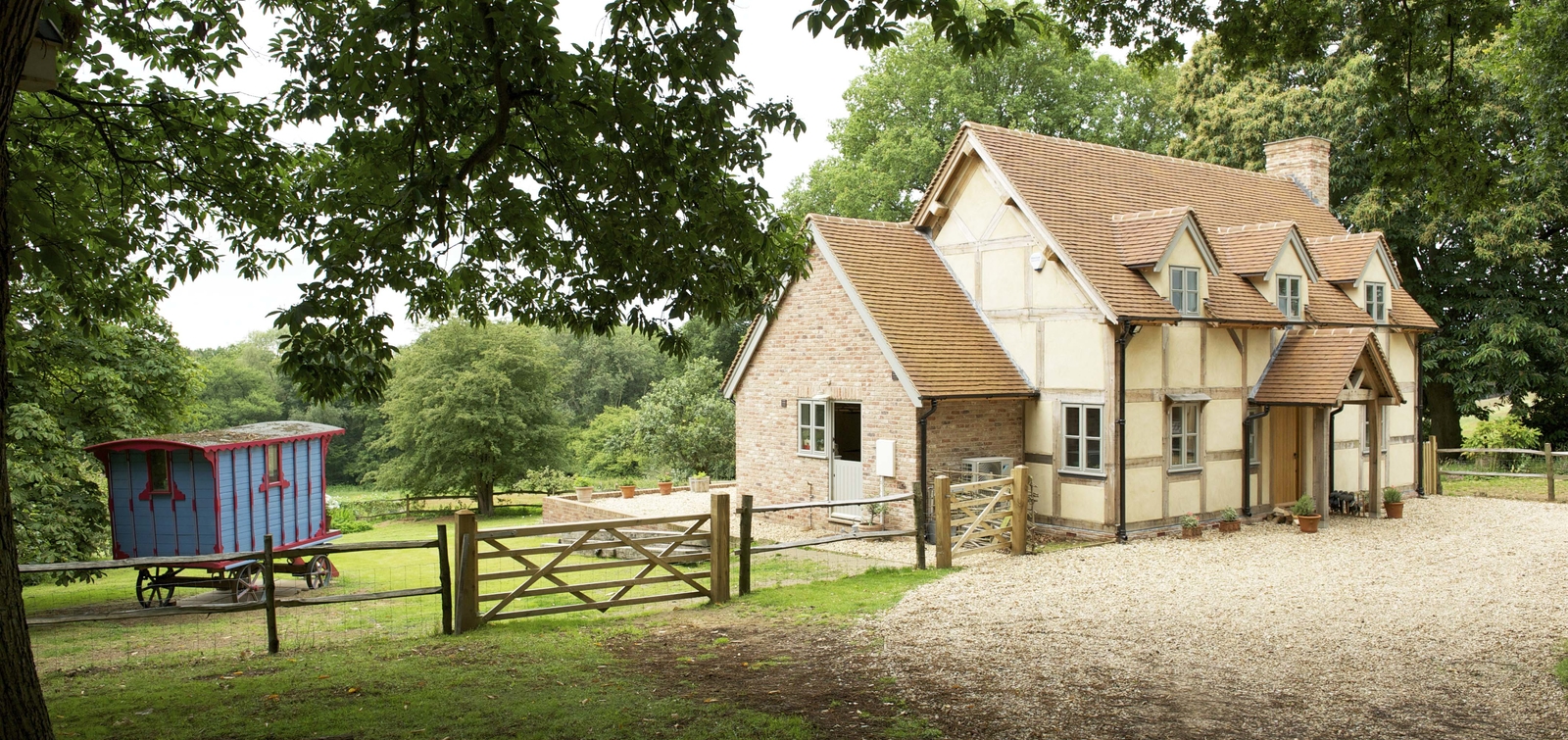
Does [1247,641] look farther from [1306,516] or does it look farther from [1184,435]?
[1306,516]

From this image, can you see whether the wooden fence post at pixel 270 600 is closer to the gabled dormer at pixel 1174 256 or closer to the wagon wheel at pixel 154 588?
the wagon wheel at pixel 154 588

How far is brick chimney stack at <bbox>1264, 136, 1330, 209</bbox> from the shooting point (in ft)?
88.9

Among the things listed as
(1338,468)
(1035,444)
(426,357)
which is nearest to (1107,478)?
(1035,444)

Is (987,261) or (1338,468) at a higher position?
(987,261)

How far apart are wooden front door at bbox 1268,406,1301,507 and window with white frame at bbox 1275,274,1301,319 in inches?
75.1

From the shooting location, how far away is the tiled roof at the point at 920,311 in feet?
60.2

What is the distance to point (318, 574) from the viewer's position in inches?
702

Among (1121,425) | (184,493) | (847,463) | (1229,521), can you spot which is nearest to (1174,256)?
(1121,425)

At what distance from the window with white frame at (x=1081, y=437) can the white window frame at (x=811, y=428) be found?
4356mm

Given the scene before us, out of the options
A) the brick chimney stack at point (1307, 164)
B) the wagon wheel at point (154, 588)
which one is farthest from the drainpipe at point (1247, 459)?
the wagon wheel at point (154, 588)

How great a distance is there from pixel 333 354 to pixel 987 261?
13.9m

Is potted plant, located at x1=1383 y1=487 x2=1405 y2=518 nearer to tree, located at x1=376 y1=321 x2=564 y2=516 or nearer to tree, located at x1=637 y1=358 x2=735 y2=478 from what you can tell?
tree, located at x1=637 y1=358 x2=735 y2=478

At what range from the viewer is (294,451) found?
18094 mm

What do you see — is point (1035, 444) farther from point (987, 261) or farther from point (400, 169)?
point (400, 169)
